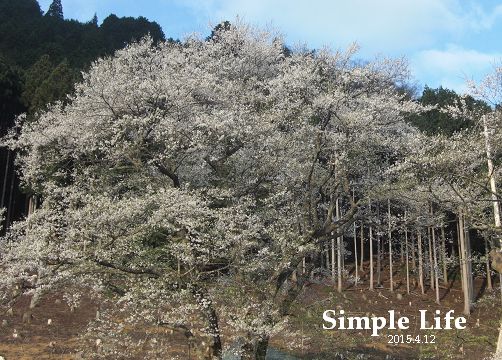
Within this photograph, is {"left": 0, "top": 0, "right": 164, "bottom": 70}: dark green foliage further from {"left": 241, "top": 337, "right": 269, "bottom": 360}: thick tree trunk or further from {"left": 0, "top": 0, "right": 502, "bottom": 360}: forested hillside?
{"left": 241, "top": 337, "right": 269, "bottom": 360}: thick tree trunk

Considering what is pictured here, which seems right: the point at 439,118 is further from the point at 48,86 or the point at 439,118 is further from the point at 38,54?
the point at 38,54

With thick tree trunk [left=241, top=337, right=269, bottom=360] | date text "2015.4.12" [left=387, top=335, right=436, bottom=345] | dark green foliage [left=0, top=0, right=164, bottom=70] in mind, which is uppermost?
dark green foliage [left=0, top=0, right=164, bottom=70]

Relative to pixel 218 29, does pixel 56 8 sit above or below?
above

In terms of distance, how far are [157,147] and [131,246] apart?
8.08 ft

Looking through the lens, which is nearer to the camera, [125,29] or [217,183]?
[217,183]

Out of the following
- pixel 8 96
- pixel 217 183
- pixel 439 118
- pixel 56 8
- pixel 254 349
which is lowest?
pixel 254 349

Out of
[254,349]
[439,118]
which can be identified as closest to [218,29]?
[254,349]

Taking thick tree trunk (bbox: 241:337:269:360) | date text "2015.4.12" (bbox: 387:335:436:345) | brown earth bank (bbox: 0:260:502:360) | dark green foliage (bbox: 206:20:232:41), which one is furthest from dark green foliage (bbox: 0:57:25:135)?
date text "2015.4.12" (bbox: 387:335:436:345)

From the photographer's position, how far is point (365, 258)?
118ft

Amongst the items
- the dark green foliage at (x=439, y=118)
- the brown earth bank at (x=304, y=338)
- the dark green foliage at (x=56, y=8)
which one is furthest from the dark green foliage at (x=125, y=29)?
the brown earth bank at (x=304, y=338)

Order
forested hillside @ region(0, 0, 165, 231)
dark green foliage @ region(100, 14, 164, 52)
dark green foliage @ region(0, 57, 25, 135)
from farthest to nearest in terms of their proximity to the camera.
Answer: dark green foliage @ region(100, 14, 164, 52) < dark green foliage @ region(0, 57, 25, 135) < forested hillside @ region(0, 0, 165, 231)

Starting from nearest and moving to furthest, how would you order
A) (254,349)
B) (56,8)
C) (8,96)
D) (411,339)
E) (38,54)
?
(254,349), (411,339), (8,96), (38,54), (56,8)

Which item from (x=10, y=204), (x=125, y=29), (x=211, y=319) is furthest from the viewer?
(x=125, y=29)

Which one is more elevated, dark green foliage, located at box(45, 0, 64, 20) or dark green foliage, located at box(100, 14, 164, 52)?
dark green foliage, located at box(45, 0, 64, 20)
